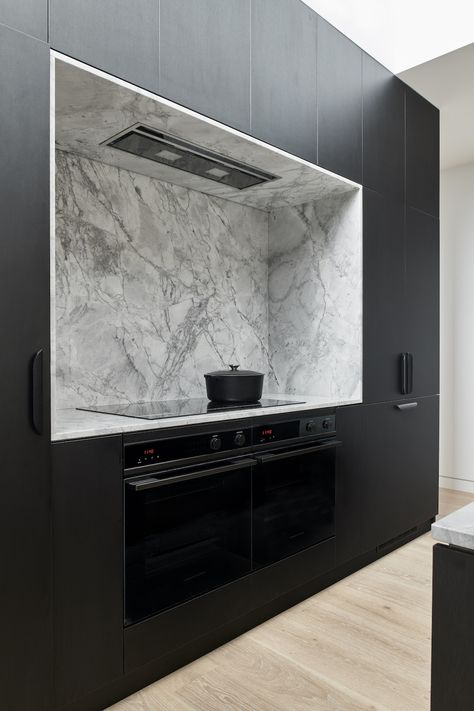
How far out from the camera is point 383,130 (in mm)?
3100

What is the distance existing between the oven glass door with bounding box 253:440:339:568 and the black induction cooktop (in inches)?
9.5

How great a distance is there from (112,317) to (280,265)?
122 cm

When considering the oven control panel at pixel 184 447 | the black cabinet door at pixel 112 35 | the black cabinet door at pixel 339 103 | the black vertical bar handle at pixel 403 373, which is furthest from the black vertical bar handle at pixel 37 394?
the black vertical bar handle at pixel 403 373


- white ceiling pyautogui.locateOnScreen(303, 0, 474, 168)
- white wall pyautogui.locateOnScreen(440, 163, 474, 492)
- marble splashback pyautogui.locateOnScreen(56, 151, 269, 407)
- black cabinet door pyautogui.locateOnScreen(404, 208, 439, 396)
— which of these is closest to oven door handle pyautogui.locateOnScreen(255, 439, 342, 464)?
marble splashback pyautogui.locateOnScreen(56, 151, 269, 407)

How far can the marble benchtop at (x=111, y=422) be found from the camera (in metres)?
1.67

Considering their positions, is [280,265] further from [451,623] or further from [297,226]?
[451,623]

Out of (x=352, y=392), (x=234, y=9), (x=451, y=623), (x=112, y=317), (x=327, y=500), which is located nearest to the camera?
(x=451, y=623)

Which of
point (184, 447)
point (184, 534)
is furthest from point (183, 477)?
point (184, 534)

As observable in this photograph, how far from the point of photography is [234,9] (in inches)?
86.2

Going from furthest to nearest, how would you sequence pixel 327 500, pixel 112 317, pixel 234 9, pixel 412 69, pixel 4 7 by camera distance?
pixel 412 69
pixel 327 500
pixel 112 317
pixel 234 9
pixel 4 7

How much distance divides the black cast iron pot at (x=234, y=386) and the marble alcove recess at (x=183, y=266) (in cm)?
33

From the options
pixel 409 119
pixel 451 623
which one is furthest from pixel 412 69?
pixel 451 623

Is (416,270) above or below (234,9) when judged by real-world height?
below

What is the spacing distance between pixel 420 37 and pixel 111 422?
2.83 m
